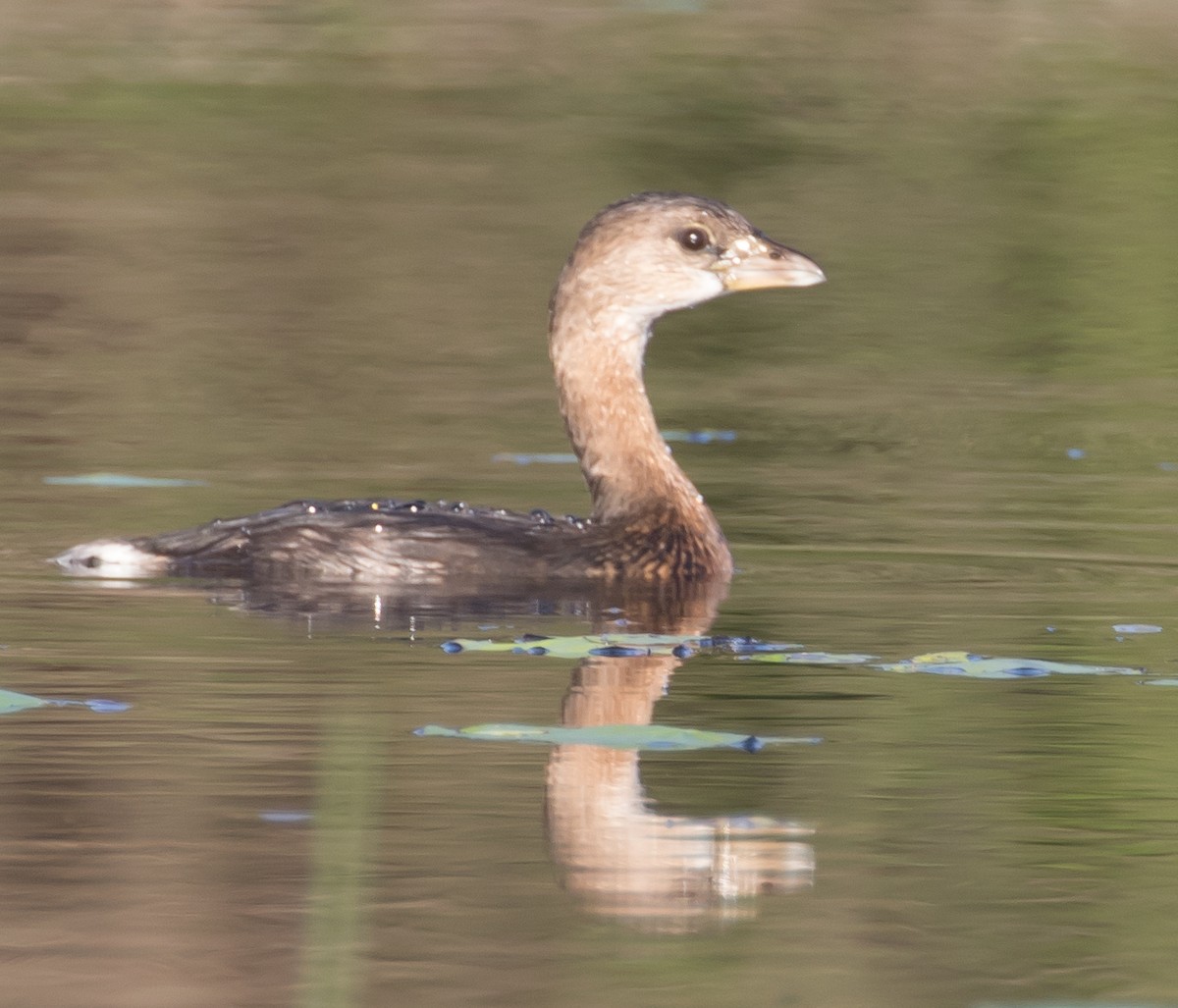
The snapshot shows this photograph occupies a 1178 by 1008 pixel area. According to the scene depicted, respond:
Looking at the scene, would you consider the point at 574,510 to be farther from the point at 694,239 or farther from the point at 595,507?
the point at 694,239

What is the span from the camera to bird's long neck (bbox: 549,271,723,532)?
10875 millimetres

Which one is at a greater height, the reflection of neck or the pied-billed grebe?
the reflection of neck

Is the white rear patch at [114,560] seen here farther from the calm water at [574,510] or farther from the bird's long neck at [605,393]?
the bird's long neck at [605,393]

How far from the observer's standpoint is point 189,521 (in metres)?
11.3

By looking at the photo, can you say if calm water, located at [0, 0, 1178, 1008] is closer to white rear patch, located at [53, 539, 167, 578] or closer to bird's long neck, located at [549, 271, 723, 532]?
white rear patch, located at [53, 539, 167, 578]

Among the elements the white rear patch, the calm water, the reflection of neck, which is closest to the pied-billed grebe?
the white rear patch

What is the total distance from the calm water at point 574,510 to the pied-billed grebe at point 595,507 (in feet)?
1.01

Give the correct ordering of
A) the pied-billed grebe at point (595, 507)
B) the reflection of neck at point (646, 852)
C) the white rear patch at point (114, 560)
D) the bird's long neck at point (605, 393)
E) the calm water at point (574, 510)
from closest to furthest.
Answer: the calm water at point (574, 510) < the reflection of neck at point (646, 852) < the pied-billed grebe at point (595, 507) < the white rear patch at point (114, 560) < the bird's long neck at point (605, 393)

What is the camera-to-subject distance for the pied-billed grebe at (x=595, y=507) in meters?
10.0

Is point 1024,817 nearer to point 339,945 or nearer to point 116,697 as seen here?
point 339,945

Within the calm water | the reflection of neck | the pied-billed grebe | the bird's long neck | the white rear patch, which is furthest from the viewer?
the bird's long neck

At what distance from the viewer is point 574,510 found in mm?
11953

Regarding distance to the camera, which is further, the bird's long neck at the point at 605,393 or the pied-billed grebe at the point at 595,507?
the bird's long neck at the point at 605,393

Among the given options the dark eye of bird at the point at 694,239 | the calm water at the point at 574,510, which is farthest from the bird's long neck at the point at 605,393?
the calm water at the point at 574,510
